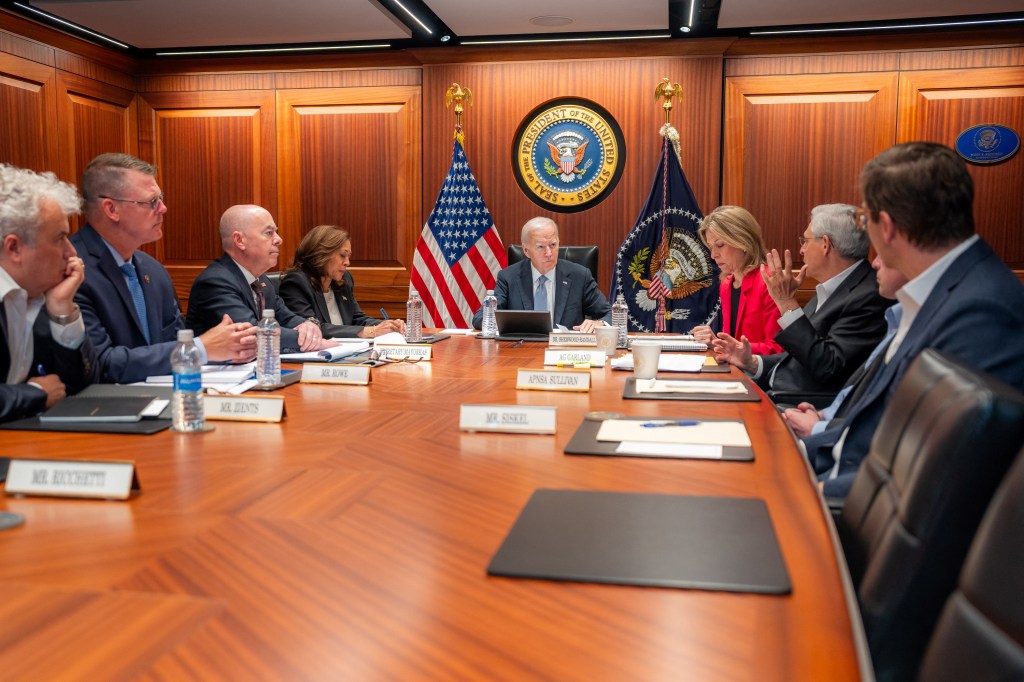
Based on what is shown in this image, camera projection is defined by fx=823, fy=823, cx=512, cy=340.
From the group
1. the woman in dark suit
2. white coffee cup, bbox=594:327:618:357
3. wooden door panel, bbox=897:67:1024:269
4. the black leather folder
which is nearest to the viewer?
the black leather folder

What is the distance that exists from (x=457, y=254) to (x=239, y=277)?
98.9 inches

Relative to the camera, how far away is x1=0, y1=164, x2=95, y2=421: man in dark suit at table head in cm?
199

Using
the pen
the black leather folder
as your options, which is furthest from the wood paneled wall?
the black leather folder

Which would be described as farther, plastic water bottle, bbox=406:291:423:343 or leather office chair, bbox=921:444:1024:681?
plastic water bottle, bbox=406:291:423:343

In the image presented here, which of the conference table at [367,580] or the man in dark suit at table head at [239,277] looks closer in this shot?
the conference table at [367,580]

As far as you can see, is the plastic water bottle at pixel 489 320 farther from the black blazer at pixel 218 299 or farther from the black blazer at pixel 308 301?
the black blazer at pixel 218 299

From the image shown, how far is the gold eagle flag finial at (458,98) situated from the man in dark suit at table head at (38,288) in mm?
3943

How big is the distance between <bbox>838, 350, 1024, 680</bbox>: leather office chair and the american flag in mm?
4739

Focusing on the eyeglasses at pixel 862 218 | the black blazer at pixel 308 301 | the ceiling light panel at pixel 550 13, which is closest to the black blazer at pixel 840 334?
the eyeglasses at pixel 862 218

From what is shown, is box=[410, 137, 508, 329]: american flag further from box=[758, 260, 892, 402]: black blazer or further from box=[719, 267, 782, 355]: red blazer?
box=[758, 260, 892, 402]: black blazer

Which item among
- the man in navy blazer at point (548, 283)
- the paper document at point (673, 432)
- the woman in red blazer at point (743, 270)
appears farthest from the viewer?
the man in navy blazer at point (548, 283)

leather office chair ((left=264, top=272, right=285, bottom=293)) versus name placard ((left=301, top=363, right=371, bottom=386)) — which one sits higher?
leather office chair ((left=264, top=272, right=285, bottom=293))

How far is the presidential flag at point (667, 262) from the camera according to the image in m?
5.48

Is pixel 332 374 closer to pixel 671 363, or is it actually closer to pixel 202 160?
pixel 671 363
